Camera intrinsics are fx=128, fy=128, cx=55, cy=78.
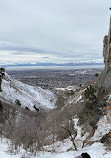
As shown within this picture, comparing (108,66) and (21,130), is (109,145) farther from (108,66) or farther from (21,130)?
(108,66)

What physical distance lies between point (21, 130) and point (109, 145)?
8897 mm

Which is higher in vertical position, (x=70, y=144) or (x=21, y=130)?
(x=21, y=130)

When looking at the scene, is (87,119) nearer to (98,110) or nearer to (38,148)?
(98,110)

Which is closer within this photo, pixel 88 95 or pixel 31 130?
pixel 31 130

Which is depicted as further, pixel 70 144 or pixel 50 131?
pixel 50 131

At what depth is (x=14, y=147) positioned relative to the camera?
13805 mm

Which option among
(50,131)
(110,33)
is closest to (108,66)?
(110,33)

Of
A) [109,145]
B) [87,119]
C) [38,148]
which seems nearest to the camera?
[109,145]

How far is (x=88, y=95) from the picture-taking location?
20.0 metres

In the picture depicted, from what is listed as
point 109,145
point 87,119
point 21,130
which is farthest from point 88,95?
point 21,130

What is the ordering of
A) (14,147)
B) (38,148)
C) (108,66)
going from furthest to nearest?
(108,66) < (38,148) < (14,147)

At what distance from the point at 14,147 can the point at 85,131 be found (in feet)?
32.8

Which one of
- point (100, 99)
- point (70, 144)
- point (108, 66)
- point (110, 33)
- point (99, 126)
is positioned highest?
point (110, 33)

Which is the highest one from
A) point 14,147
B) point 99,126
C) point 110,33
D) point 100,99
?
point 110,33
